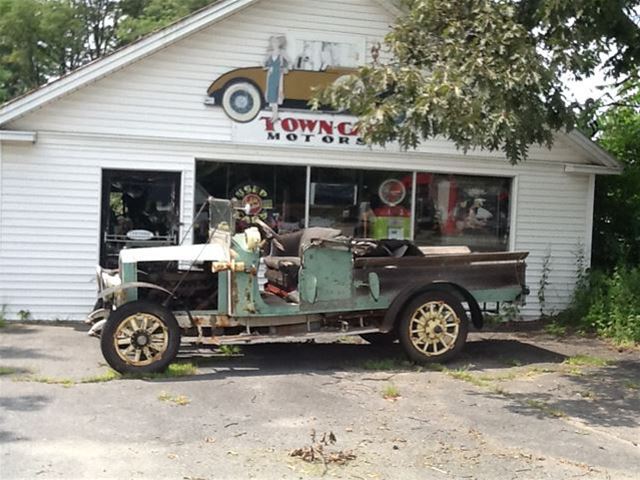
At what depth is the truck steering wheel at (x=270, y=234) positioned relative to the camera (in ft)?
28.7

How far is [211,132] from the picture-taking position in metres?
11.6

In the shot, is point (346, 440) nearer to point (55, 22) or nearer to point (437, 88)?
point (437, 88)

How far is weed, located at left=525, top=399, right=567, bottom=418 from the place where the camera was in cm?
704

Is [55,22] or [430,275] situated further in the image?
[55,22]

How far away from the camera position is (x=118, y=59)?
11.0 metres

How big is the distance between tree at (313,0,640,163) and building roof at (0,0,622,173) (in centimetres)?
332

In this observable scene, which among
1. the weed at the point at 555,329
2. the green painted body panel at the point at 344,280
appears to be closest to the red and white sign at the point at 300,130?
the green painted body panel at the point at 344,280

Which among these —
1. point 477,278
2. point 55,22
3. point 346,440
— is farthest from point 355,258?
point 55,22

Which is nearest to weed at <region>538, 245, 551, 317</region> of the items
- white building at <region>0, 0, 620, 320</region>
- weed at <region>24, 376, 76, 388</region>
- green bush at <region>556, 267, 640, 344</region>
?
white building at <region>0, 0, 620, 320</region>

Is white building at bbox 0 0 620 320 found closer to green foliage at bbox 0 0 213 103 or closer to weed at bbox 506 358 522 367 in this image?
weed at bbox 506 358 522 367

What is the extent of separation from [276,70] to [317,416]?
6.65 metres

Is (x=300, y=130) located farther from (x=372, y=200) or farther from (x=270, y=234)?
(x=270, y=234)

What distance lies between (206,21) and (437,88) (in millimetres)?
4952

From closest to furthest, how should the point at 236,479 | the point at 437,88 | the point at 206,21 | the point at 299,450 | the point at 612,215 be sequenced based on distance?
the point at 236,479 < the point at 299,450 < the point at 437,88 < the point at 206,21 < the point at 612,215
